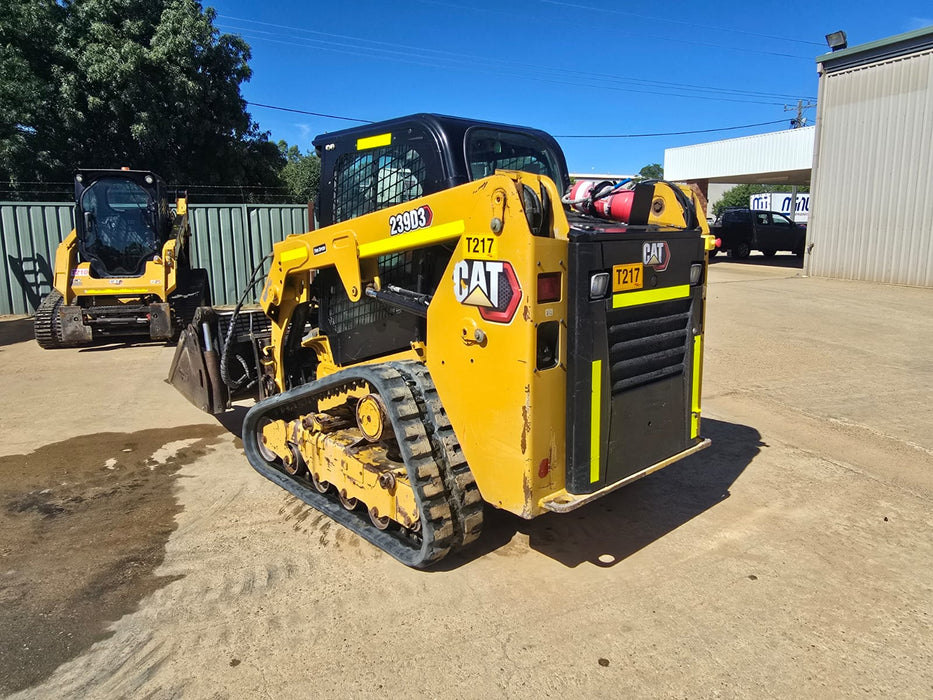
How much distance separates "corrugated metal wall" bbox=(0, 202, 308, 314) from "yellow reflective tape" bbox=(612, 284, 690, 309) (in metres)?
12.4

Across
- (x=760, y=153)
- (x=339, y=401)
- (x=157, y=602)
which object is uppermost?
(x=760, y=153)

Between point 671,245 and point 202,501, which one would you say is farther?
point 202,501

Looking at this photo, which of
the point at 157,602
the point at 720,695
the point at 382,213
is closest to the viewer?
the point at 720,695

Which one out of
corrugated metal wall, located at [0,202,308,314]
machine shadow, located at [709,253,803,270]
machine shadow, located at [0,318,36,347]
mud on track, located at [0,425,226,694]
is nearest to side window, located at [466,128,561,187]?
mud on track, located at [0,425,226,694]

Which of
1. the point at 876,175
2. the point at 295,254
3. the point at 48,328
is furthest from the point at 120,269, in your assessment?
the point at 876,175

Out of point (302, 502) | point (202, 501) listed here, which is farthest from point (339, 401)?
point (202, 501)

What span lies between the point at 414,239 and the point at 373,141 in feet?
3.05

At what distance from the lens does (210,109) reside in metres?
20.7

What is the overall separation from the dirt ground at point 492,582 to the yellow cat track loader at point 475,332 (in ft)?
1.39

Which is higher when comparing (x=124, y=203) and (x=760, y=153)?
(x=760, y=153)

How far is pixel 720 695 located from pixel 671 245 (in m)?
2.06

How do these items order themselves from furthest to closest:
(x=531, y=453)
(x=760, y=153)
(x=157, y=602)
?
(x=760, y=153), (x=157, y=602), (x=531, y=453)

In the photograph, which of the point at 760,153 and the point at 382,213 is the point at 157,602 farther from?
the point at 760,153

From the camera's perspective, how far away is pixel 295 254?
433 cm
